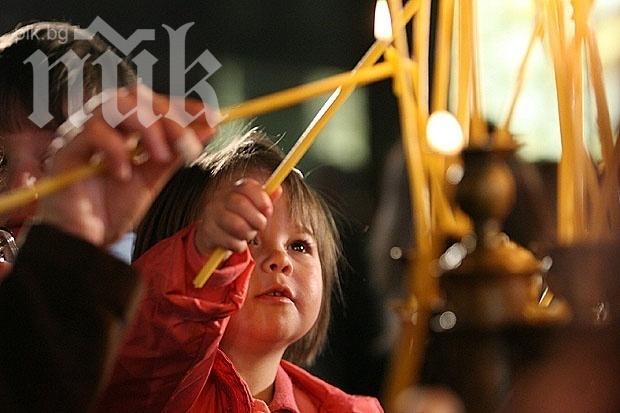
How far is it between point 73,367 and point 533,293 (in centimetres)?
20

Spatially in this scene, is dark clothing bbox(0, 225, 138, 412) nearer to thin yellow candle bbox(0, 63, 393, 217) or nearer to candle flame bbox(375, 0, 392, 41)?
thin yellow candle bbox(0, 63, 393, 217)

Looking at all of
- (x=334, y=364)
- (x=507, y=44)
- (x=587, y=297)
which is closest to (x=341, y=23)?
(x=507, y=44)

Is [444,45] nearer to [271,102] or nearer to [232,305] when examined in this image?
[271,102]

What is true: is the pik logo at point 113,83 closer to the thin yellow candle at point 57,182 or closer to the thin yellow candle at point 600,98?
the thin yellow candle at point 57,182

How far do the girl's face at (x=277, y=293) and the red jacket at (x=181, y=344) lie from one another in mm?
21

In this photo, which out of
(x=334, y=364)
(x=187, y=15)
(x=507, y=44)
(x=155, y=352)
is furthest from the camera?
(x=187, y=15)

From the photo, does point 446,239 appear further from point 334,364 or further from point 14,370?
point 334,364

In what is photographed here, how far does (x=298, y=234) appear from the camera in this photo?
66 cm

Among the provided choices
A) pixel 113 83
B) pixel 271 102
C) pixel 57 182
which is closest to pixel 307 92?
pixel 271 102

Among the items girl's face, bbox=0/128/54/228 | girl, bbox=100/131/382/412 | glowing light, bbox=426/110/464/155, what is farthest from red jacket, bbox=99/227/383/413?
glowing light, bbox=426/110/464/155

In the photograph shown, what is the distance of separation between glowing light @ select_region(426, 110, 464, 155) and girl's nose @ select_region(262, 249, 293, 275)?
0.82ft

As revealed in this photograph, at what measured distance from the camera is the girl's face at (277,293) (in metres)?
0.63

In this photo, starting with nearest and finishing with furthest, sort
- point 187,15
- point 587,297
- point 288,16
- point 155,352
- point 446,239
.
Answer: point 587,297 < point 446,239 < point 155,352 < point 187,15 < point 288,16

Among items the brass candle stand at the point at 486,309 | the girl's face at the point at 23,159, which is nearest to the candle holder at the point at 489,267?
the brass candle stand at the point at 486,309
